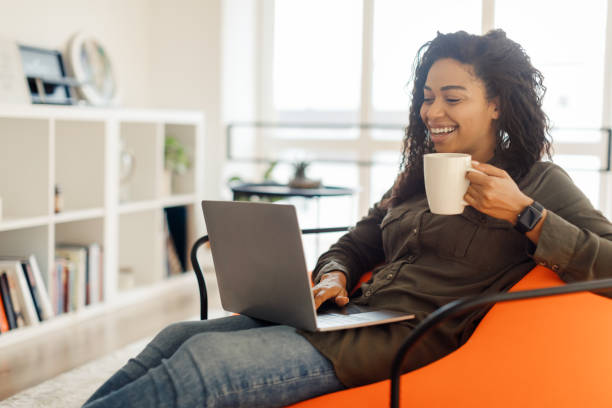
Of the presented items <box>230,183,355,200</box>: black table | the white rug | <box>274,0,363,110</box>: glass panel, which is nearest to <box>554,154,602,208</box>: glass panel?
<box>274,0,363,110</box>: glass panel

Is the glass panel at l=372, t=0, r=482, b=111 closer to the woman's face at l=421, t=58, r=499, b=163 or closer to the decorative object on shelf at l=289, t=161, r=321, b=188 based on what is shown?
the decorative object on shelf at l=289, t=161, r=321, b=188

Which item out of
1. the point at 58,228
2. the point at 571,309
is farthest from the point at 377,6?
the point at 571,309

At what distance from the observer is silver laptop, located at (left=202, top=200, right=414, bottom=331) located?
132 centimetres

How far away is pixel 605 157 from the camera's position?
3.78 m

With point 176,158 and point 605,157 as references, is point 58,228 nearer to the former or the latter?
point 176,158

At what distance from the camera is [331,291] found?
5.27 ft

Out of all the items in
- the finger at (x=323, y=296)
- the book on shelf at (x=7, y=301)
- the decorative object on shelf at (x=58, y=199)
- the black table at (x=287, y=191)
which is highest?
the black table at (x=287, y=191)

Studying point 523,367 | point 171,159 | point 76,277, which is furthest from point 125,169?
point 523,367

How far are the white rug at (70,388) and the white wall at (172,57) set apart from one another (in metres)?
1.97

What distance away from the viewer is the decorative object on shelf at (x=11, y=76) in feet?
10.6

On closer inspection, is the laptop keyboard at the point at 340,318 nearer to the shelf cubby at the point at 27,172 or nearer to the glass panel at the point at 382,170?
the shelf cubby at the point at 27,172

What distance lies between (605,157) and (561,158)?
235mm

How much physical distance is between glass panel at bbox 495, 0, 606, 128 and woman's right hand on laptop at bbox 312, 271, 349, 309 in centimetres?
258

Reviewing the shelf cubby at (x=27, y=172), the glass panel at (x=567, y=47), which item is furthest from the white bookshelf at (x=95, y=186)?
the glass panel at (x=567, y=47)
